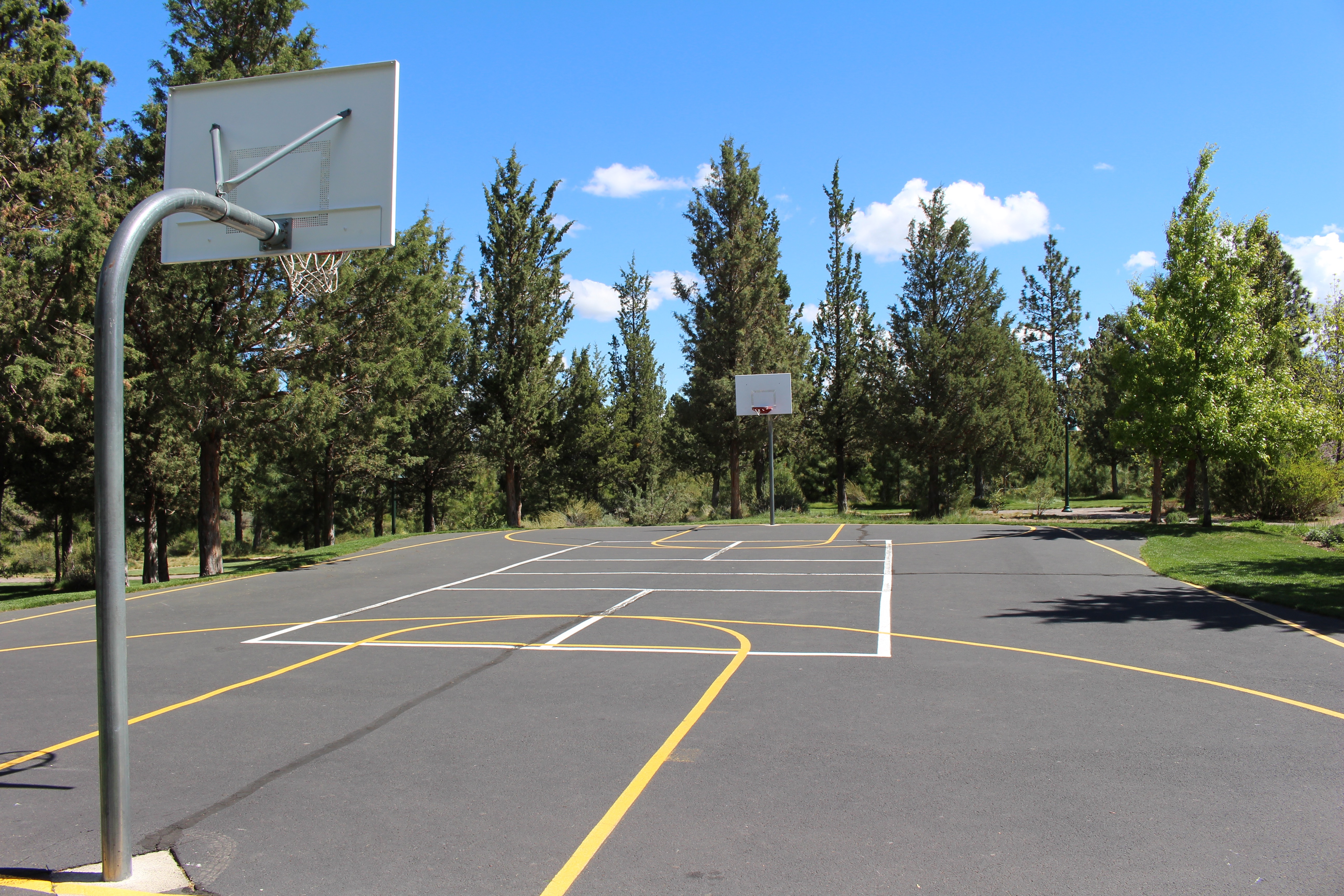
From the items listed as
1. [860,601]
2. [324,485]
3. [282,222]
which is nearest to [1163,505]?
[860,601]

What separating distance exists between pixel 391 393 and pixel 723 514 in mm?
21270

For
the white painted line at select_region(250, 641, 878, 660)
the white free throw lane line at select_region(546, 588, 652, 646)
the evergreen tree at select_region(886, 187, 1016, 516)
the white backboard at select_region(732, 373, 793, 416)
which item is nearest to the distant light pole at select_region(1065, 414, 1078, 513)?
the evergreen tree at select_region(886, 187, 1016, 516)

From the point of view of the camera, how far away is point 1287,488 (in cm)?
2770

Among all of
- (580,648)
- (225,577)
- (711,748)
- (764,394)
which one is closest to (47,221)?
(225,577)

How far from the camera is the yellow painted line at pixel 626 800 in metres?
4.30

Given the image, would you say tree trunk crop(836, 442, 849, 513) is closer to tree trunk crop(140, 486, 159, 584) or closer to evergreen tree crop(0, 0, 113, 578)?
tree trunk crop(140, 486, 159, 584)

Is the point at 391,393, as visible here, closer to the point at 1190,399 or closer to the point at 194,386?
the point at 194,386

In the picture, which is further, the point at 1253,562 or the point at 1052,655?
the point at 1253,562

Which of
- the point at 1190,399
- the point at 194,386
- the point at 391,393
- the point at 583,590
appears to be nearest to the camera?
the point at 583,590

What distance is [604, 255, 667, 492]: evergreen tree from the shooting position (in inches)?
1620

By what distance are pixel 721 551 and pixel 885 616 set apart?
9.06 metres

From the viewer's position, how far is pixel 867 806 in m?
5.15

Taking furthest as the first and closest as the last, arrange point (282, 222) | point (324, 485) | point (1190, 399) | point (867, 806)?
1. point (324, 485)
2. point (1190, 399)
3. point (282, 222)
4. point (867, 806)

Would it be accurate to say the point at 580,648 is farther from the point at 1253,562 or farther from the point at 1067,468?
the point at 1067,468
